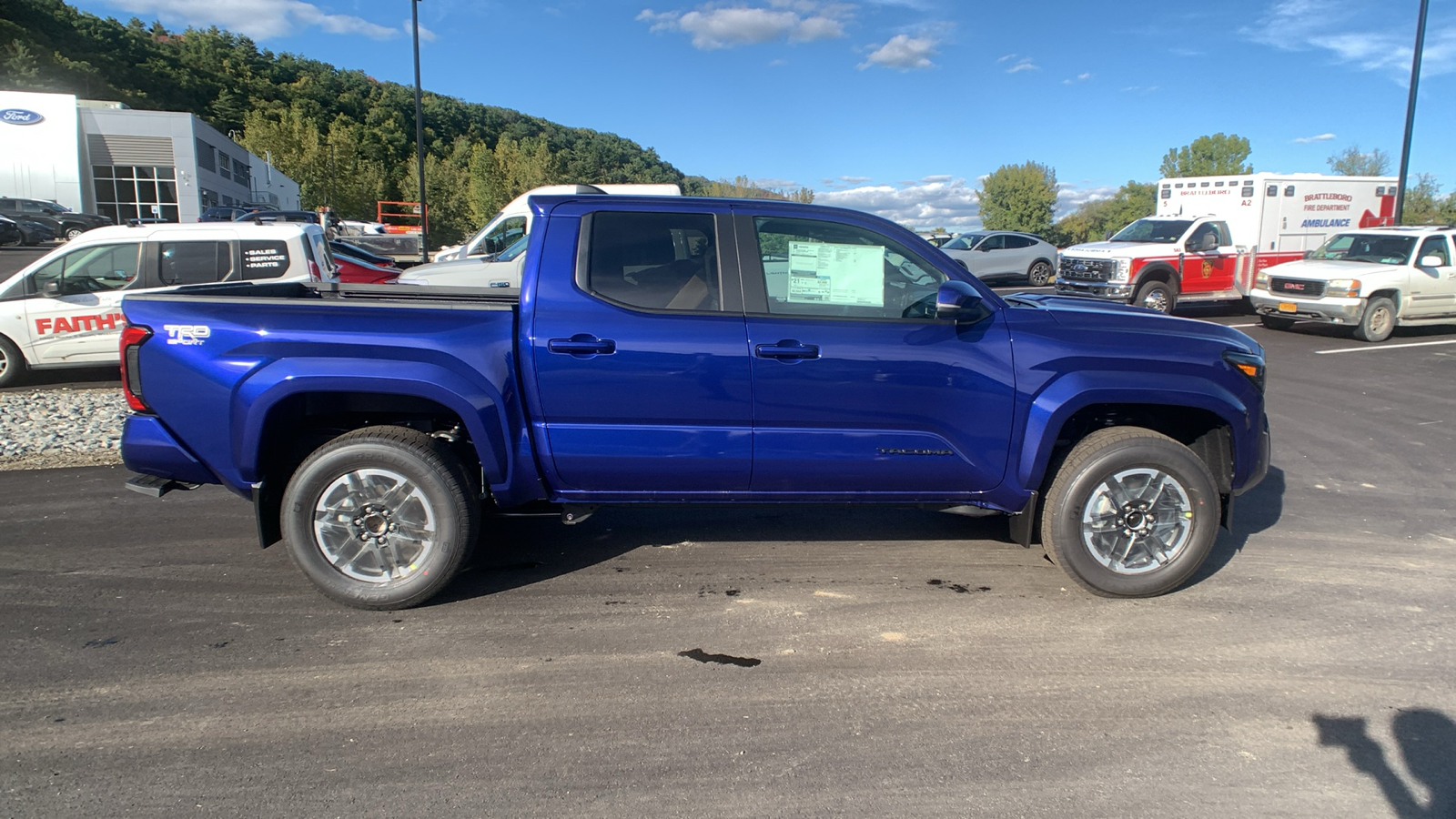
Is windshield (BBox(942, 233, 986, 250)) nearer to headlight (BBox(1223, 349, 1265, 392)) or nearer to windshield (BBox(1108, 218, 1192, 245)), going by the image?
windshield (BBox(1108, 218, 1192, 245))

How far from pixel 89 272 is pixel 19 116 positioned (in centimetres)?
5153

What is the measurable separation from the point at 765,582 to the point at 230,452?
267 cm

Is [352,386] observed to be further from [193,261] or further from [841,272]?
[193,261]

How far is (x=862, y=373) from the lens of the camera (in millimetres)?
3988

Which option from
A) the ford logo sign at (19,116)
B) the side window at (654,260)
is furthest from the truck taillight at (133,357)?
the ford logo sign at (19,116)

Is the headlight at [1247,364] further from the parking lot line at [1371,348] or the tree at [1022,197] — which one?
the tree at [1022,197]

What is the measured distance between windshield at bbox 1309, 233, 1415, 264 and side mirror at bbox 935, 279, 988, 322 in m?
14.8

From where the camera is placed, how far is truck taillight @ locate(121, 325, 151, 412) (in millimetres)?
3803

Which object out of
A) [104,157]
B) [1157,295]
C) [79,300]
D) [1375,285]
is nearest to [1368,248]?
[1375,285]

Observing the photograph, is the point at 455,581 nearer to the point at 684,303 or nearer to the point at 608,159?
the point at 684,303

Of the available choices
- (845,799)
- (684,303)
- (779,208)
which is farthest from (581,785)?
(779,208)

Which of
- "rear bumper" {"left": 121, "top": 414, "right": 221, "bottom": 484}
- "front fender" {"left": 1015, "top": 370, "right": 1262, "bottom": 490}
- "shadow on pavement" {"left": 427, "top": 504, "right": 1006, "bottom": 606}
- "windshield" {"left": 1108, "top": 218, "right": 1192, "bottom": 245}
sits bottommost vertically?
"shadow on pavement" {"left": 427, "top": 504, "right": 1006, "bottom": 606}

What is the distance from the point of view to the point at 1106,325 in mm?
4230

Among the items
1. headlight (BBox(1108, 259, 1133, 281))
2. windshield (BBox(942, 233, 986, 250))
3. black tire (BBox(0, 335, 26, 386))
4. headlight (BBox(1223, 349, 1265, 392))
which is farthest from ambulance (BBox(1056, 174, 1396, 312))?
black tire (BBox(0, 335, 26, 386))
